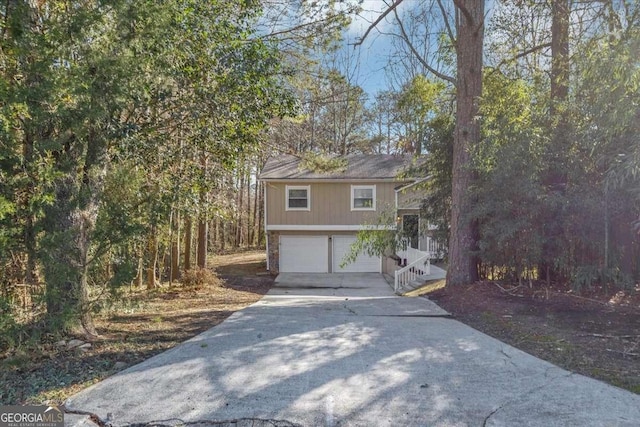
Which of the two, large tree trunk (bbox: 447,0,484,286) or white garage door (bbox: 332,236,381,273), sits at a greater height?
large tree trunk (bbox: 447,0,484,286)

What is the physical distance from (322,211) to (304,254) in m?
2.00

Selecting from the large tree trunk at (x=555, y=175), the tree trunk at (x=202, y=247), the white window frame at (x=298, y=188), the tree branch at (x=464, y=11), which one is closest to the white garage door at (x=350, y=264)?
the white window frame at (x=298, y=188)

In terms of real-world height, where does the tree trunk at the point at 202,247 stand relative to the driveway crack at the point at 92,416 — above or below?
above

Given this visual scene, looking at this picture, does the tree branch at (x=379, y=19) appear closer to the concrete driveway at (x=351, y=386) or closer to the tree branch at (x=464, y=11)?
the tree branch at (x=464, y=11)

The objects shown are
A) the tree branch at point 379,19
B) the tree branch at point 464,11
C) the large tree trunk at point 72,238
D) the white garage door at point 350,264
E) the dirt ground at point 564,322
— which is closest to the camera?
the dirt ground at point 564,322

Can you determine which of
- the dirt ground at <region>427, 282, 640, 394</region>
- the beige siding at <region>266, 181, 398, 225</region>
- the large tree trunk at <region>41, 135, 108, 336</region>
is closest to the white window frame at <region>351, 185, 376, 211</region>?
the beige siding at <region>266, 181, 398, 225</region>

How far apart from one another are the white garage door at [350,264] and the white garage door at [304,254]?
38 cm

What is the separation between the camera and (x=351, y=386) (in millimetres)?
3344

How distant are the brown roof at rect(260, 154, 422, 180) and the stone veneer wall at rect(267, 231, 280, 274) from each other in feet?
8.33

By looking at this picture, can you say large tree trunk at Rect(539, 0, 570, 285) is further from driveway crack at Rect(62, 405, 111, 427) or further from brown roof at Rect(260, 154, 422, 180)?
brown roof at Rect(260, 154, 422, 180)

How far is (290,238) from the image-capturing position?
16609 mm

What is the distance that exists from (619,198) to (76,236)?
779cm

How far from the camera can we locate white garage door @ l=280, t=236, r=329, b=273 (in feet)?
54.3

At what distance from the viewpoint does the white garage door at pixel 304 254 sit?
54.3ft
